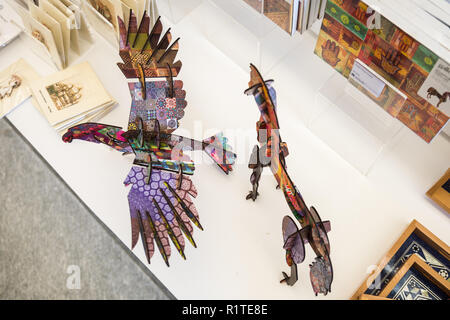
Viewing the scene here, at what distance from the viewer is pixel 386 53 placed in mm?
1689

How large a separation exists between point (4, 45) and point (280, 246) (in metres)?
1.64

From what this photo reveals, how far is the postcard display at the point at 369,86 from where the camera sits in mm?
1626

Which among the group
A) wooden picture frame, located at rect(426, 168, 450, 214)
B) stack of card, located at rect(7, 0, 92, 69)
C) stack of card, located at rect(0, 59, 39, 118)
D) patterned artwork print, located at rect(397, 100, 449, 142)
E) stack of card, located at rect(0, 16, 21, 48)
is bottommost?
stack of card, located at rect(0, 59, 39, 118)

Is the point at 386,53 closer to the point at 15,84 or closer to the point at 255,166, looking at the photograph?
the point at 255,166

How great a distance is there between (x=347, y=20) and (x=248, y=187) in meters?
0.75

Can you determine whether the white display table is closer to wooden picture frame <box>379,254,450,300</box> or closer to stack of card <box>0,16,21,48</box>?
wooden picture frame <box>379,254,450,300</box>

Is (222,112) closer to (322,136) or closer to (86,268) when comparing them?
(322,136)

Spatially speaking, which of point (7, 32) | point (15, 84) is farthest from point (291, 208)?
point (7, 32)

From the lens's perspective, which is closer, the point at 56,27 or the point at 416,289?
the point at 416,289

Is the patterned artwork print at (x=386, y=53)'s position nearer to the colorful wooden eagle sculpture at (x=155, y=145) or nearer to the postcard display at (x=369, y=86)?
the postcard display at (x=369, y=86)

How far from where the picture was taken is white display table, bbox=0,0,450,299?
6.10 ft

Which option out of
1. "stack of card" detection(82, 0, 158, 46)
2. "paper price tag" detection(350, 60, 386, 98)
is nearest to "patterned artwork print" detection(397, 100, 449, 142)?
"paper price tag" detection(350, 60, 386, 98)

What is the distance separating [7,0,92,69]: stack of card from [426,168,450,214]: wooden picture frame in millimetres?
1687

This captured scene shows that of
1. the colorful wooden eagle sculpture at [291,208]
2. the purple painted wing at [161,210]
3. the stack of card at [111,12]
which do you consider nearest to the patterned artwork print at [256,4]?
the stack of card at [111,12]
